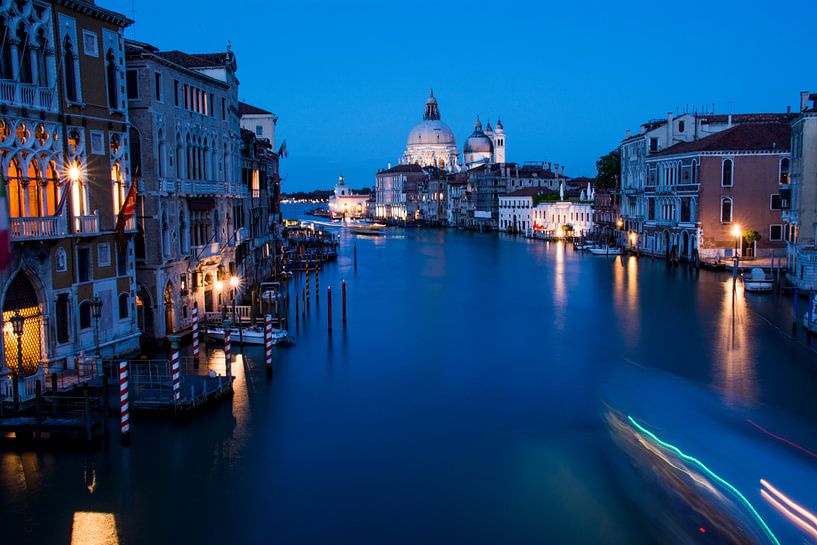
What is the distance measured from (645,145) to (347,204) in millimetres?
84769

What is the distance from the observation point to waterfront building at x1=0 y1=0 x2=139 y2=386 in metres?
10.2

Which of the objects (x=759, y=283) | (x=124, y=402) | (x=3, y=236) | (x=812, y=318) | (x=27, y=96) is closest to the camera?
(x=3, y=236)

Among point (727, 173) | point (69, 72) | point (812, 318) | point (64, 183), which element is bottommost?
→ point (812, 318)

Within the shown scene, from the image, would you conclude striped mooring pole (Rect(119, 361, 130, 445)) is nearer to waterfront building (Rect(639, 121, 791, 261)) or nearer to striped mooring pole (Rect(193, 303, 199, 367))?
striped mooring pole (Rect(193, 303, 199, 367))

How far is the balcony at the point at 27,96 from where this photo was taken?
32.7ft

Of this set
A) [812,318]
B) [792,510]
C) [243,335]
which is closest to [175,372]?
[243,335]

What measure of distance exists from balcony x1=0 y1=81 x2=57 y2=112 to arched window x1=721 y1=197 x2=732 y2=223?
23.1 meters

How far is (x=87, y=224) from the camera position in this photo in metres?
11.5

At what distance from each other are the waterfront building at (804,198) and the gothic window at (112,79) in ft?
50.3

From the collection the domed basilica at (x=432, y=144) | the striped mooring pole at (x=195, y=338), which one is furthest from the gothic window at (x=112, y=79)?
the domed basilica at (x=432, y=144)

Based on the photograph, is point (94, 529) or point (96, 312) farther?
point (96, 312)

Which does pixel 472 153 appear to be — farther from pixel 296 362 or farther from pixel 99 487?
pixel 99 487

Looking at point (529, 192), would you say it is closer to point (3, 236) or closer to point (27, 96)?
point (27, 96)

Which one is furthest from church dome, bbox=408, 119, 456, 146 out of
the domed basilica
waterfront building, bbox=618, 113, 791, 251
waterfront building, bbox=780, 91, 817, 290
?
waterfront building, bbox=780, 91, 817, 290
